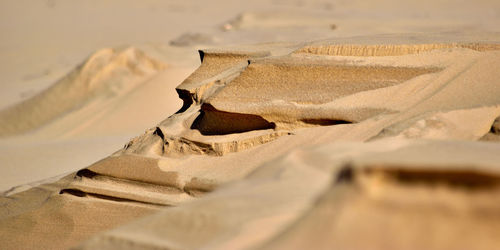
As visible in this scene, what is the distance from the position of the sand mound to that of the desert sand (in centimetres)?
2

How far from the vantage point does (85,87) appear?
760 centimetres

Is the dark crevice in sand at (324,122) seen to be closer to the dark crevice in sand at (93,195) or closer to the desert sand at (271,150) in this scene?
the desert sand at (271,150)

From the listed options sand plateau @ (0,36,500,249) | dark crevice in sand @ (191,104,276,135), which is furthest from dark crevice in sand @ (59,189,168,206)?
dark crevice in sand @ (191,104,276,135)

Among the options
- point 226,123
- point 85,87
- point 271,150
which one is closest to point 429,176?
point 271,150

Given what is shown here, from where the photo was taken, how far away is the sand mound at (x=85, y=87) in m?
7.16

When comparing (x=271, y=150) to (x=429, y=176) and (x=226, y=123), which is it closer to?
(x=226, y=123)

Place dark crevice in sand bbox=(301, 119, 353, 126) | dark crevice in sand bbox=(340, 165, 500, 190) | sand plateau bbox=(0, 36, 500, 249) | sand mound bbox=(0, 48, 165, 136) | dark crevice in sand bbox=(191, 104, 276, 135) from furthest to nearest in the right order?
sand mound bbox=(0, 48, 165, 136), dark crevice in sand bbox=(191, 104, 276, 135), dark crevice in sand bbox=(301, 119, 353, 126), sand plateau bbox=(0, 36, 500, 249), dark crevice in sand bbox=(340, 165, 500, 190)

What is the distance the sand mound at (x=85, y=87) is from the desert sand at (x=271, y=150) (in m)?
0.02

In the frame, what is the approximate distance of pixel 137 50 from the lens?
8.13 m

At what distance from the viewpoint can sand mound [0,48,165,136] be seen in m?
7.16

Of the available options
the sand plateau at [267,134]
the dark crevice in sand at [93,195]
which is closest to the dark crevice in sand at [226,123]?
the sand plateau at [267,134]

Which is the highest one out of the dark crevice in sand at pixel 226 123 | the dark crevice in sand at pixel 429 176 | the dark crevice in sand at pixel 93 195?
the dark crevice in sand at pixel 429 176

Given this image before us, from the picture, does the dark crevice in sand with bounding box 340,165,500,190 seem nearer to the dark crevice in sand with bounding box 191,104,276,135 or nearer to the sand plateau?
the sand plateau

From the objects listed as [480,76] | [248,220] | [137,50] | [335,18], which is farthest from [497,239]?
[335,18]
